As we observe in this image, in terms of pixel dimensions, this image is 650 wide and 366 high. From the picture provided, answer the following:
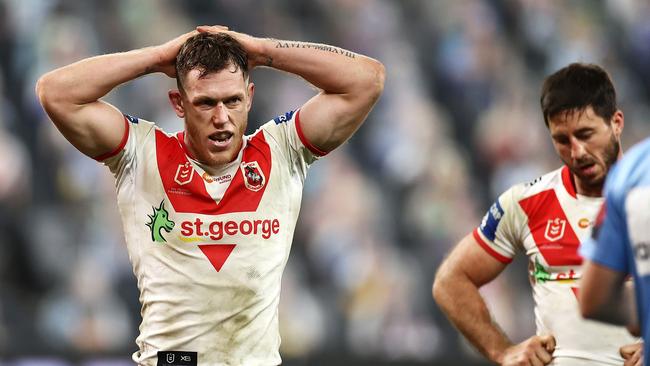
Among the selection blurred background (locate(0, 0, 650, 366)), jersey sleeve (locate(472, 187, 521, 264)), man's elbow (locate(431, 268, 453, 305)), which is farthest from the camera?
blurred background (locate(0, 0, 650, 366))

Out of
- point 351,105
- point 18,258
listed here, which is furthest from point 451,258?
point 18,258

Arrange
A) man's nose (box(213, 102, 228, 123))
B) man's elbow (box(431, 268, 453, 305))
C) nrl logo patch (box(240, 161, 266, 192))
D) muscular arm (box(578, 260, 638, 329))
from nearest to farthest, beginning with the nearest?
muscular arm (box(578, 260, 638, 329)) → man's nose (box(213, 102, 228, 123)) → nrl logo patch (box(240, 161, 266, 192)) → man's elbow (box(431, 268, 453, 305))

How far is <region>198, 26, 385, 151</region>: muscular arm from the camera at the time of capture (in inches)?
249

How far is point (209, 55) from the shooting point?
6109mm

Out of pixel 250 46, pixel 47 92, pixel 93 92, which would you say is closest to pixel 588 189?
pixel 250 46

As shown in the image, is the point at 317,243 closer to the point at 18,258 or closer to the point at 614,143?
the point at 18,258

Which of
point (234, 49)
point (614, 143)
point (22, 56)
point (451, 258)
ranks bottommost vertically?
point (451, 258)

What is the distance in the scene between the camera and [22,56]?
1357cm

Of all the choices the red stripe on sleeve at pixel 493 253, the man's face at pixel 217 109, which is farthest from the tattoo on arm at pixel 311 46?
the red stripe on sleeve at pixel 493 253

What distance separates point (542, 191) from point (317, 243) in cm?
617

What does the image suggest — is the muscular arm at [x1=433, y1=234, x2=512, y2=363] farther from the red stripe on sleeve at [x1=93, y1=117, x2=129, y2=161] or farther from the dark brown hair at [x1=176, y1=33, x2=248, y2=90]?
the red stripe on sleeve at [x1=93, y1=117, x2=129, y2=161]

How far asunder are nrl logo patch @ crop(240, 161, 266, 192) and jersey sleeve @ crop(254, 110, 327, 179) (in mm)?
179

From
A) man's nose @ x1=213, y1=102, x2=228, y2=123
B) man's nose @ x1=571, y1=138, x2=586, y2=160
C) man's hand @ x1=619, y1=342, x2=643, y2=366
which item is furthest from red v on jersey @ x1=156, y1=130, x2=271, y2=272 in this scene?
man's hand @ x1=619, y1=342, x2=643, y2=366

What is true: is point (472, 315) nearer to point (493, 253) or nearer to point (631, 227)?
point (493, 253)
